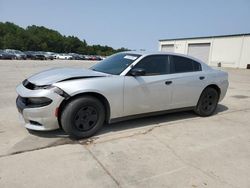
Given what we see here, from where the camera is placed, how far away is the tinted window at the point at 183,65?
4.86m

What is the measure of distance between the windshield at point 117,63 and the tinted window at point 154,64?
0.18 metres

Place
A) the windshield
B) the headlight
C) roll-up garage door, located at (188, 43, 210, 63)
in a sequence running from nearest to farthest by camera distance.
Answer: the headlight, the windshield, roll-up garage door, located at (188, 43, 210, 63)

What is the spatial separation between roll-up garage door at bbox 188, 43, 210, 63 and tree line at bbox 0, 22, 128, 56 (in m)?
46.8

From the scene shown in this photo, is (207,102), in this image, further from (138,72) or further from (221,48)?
(221,48)

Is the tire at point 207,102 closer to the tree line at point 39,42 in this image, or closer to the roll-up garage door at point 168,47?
the roll-up garage door at point 168,47

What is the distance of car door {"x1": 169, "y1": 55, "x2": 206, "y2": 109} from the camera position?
4804mm

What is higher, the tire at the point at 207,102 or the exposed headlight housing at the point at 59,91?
the exposed headlight housing at the point at 59,91

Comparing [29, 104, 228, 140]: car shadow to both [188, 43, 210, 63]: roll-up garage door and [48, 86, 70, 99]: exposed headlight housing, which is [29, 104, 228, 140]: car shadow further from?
[188, 43, 210, 63]: roll-up garage door

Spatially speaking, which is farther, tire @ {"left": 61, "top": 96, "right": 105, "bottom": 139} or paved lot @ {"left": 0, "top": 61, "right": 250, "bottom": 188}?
tire @ {"left": 61, "top": 96, "right": 105, "bottom": 139}

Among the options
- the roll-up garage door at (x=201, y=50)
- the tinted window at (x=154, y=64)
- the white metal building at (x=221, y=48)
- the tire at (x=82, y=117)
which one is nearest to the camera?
the tire at (x=82, y=117)

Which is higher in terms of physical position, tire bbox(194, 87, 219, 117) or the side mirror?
the side mirror

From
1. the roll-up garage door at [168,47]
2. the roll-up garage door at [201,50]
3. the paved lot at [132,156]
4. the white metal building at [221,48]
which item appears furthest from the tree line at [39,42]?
the paved lot at [132,156]

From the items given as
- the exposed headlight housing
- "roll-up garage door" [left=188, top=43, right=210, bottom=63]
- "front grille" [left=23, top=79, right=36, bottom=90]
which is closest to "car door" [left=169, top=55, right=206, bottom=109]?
the exposed headlight housing

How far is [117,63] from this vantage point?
4.60 meters
